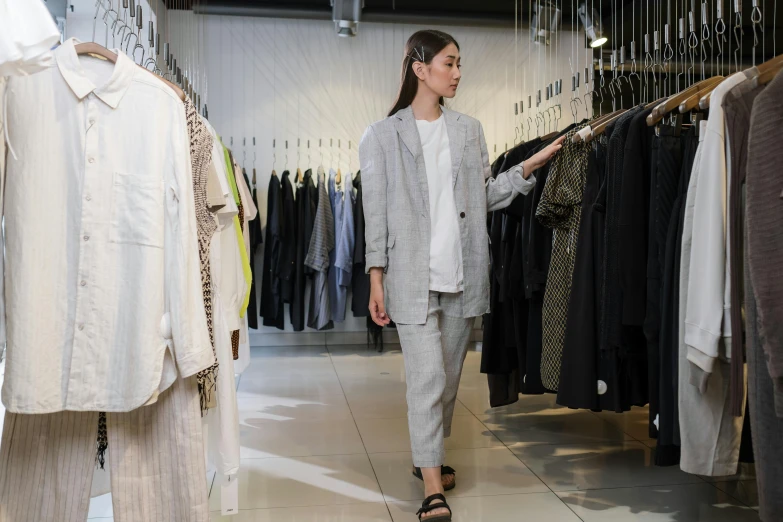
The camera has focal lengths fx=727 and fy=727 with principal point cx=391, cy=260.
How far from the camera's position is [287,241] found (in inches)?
240

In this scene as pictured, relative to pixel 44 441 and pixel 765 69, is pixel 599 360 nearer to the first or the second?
pixel 765 69

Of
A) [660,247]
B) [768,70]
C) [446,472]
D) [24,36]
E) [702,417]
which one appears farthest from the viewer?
[446,472]

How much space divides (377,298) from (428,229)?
1.00ft

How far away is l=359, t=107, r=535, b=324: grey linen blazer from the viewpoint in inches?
99.7

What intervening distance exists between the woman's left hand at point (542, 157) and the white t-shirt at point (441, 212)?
0.32 meters

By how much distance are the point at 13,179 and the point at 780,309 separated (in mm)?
1664

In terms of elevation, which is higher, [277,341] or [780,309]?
A: [780,309]

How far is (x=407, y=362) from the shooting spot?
2539mm

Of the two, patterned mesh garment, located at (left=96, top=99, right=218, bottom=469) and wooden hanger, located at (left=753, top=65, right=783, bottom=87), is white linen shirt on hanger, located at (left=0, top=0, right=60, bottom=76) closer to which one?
patterned mesh garment, located at (left=96, top=99, right=218, bottom=469)

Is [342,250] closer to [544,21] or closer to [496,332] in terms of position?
[544,21]

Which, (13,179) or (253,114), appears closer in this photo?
(13,179)

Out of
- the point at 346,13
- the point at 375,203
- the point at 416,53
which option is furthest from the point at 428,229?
the point at 346,13

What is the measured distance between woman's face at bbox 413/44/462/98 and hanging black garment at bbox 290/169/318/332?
3546 mm

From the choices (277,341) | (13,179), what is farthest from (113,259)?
(277,341)
